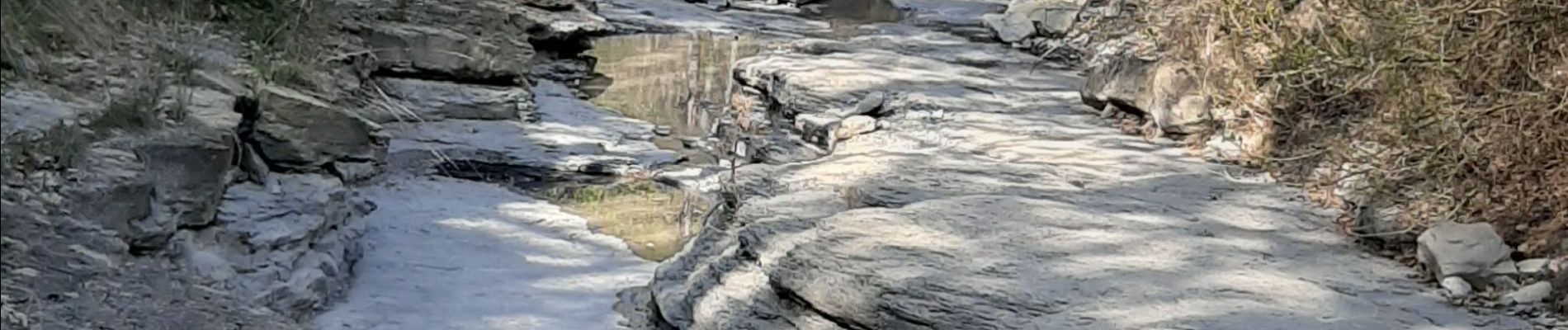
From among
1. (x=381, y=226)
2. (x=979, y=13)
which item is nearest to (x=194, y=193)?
(x=381, y=226)

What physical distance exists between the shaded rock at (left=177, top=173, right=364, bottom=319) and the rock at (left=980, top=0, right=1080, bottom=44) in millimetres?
5064

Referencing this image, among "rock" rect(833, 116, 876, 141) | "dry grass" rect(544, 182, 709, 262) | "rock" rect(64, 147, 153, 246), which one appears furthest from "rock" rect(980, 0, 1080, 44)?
"rock" rect(64, 147, 153, 246)

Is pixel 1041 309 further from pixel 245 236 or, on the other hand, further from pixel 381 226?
pixel 381 226

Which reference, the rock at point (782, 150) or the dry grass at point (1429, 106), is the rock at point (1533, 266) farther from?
the rock at point (782, 150)

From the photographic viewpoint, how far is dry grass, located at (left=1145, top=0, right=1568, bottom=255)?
385 centimetres

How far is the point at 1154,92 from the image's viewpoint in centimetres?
594

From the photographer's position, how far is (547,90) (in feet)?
28.7

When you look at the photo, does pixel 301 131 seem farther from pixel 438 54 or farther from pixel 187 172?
pixel 438 54

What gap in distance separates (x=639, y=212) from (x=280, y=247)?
5.98 ft

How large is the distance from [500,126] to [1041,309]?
4.38 meters

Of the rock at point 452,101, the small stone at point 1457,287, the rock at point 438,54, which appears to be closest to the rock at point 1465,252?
the small stone at point 1457,287

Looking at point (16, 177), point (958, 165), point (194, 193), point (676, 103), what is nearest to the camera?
point (16, 177)

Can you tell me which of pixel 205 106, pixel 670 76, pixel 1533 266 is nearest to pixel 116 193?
pixel 205 106

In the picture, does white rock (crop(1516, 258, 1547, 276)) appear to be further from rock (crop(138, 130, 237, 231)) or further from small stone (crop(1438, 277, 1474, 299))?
rock (crop(138, 130, 237, 231))
